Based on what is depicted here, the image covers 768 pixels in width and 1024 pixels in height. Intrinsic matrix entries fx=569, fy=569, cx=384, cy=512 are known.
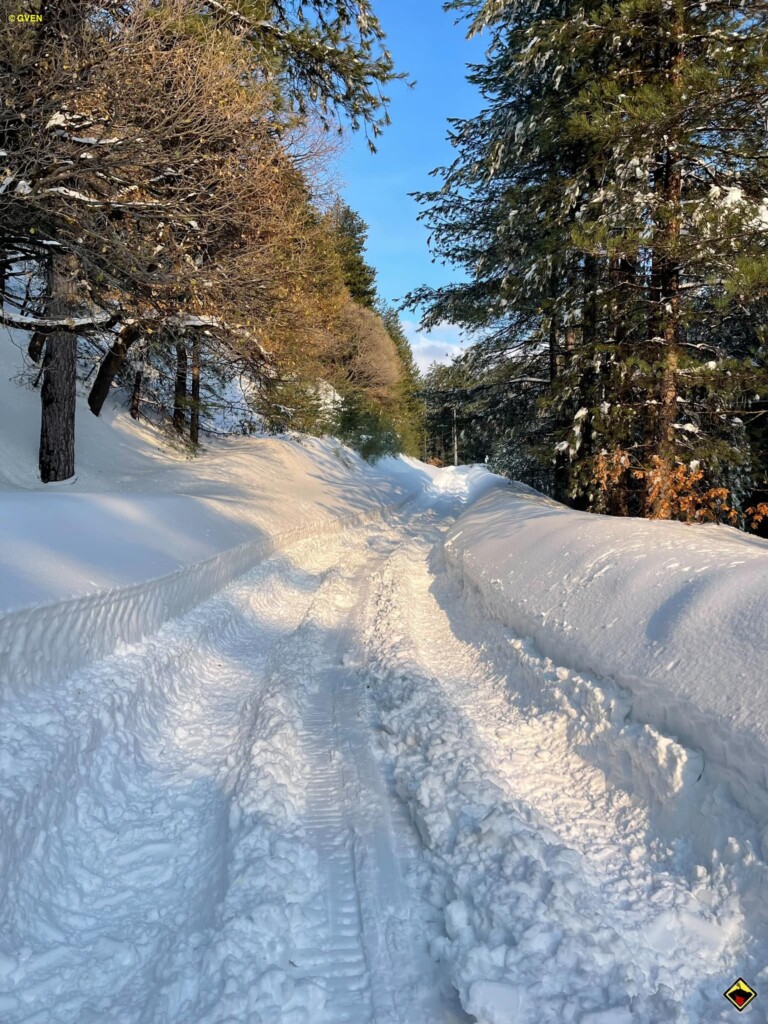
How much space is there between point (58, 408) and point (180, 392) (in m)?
6.69

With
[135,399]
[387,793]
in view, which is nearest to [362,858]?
[387,793]

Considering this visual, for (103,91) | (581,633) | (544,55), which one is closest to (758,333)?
(544,55)

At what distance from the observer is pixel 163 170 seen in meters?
7.53

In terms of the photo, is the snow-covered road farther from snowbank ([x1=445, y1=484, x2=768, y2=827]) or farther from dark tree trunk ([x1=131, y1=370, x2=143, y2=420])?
dark tree trunk ([x1=131, y1=370, x2=143, y2=420])

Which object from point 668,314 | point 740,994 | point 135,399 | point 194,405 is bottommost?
point 740,994

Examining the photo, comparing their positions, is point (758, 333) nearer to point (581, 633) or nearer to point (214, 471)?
point (581, 633)

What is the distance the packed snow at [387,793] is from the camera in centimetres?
229

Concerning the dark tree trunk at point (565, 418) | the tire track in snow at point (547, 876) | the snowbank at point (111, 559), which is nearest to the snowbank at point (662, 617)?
the tire track in snow at point (547, 876)

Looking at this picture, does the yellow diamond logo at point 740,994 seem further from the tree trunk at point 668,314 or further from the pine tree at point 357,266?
the pine tree at point 357,266

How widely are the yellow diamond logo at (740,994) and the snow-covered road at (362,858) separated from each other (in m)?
0.04

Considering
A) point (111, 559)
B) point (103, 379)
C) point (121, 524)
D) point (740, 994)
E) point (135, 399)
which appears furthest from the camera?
point (135, 399)

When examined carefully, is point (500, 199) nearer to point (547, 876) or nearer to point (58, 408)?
point (58, 408)

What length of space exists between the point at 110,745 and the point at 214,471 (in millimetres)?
11637

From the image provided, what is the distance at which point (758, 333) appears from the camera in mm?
8938
